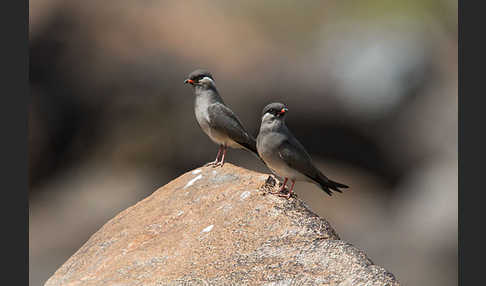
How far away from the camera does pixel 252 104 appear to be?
29250 mm

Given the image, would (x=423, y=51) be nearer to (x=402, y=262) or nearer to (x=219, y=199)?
(x=402, y=262)

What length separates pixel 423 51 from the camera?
100 ft

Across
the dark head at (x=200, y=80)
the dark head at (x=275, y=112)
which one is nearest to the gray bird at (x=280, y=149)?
the dark head at (x=275, y=112)

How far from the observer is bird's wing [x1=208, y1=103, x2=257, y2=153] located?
53.2 ft

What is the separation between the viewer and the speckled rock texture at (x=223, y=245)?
11.7 metres


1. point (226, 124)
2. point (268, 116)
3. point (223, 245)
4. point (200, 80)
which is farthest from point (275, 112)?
point (200, 80)

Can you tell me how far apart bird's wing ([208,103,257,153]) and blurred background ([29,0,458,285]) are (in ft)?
38.5

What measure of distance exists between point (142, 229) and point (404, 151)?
17553 mm

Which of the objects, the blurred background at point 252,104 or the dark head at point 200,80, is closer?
the dark head at point 200,80

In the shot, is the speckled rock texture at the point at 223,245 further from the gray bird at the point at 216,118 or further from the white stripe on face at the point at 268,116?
the gray bird at the point at 216,118

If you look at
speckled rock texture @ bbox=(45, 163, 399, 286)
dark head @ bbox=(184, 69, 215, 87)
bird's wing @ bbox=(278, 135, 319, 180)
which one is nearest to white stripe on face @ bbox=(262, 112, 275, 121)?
bird's wing @ bbox=(278, 135, 319, 180)

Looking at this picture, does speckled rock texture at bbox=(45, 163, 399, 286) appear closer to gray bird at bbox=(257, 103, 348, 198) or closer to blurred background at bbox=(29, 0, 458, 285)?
gray bird at bbox=(257, 103, 348, 198)

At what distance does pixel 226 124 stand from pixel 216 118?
8.8 inches

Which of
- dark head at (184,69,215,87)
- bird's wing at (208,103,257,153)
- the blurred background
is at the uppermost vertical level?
dark head at (184,69,215,87)
